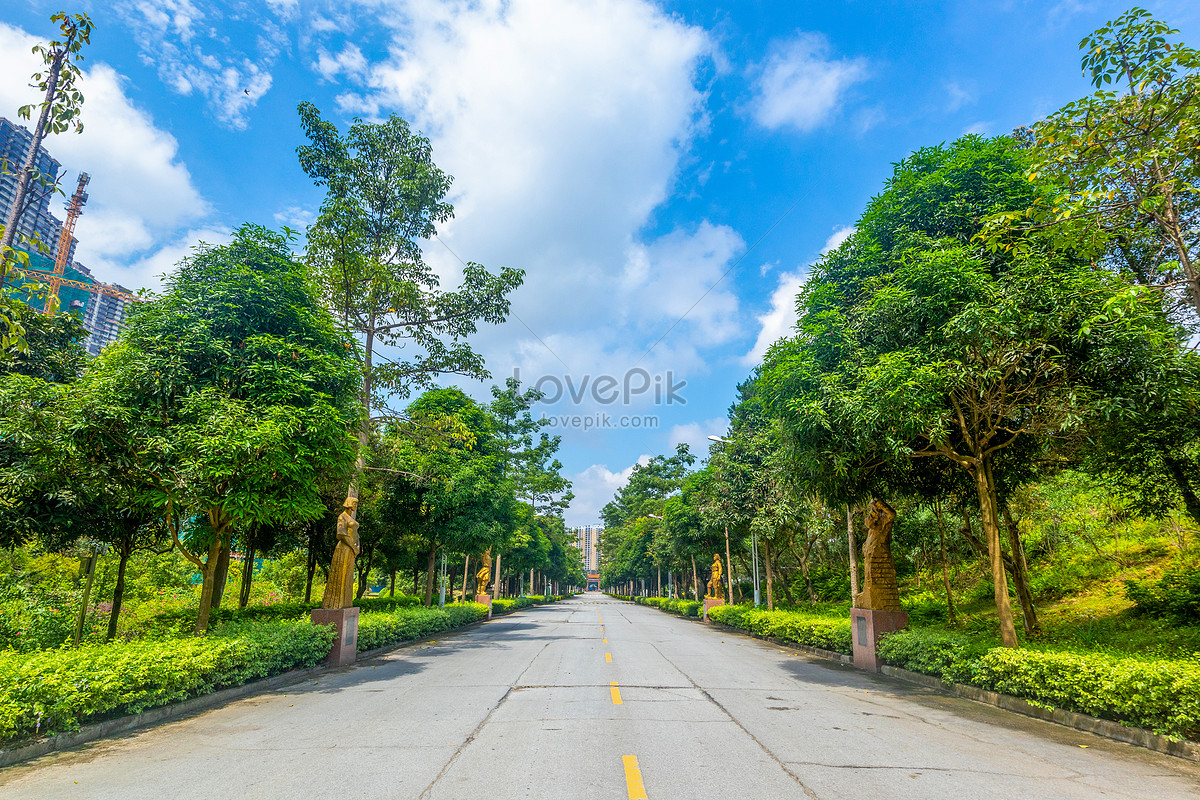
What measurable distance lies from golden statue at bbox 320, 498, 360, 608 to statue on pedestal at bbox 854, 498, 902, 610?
11767 mm

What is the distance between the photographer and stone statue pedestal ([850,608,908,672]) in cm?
1277

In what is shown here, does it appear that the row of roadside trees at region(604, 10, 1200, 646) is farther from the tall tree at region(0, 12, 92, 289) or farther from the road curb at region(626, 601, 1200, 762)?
the tall tree at region(0, 12, 92, 289)

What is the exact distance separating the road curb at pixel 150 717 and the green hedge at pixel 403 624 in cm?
214

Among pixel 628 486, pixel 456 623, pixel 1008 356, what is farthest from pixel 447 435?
pixel 628 486

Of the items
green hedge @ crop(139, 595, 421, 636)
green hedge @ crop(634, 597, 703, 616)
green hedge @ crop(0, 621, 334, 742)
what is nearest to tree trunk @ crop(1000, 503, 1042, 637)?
green hedge @ crop(0, 621, 334, 742)

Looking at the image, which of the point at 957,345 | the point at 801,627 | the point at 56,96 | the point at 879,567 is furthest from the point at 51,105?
the point at 801,627

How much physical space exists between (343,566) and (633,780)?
1094cm

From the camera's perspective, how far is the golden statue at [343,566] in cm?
1354

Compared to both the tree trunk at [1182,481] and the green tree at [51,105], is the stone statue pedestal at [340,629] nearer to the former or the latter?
the green tree at [51,105]

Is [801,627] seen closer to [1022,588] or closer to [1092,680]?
[1022,588]

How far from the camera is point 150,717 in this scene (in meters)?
7.31

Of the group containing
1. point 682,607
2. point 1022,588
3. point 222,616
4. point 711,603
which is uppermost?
point 1022,588

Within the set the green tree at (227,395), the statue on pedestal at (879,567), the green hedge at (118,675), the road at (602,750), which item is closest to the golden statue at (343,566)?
the green tree at (227,395)

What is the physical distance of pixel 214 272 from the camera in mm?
11055
